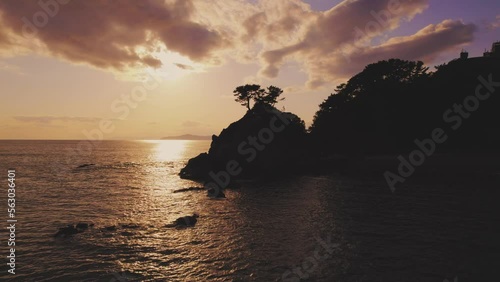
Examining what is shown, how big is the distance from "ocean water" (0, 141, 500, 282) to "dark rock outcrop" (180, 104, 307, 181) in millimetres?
21653

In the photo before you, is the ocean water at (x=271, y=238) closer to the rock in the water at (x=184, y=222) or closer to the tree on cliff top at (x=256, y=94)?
the rock in the water at (x=184, y=222)

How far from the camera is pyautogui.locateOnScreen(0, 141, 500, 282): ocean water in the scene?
14.3m

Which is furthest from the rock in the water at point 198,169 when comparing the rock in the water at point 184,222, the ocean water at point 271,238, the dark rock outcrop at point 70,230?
the dark rock outcrop at point 70,230

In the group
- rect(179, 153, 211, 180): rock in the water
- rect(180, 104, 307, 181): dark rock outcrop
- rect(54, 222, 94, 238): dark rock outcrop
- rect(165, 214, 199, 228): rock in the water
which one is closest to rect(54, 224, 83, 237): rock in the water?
rect(54, 222, 94, 238): dark rock outcrop

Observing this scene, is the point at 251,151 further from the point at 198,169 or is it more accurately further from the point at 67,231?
the point at 67,231

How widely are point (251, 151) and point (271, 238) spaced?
38.2 metres

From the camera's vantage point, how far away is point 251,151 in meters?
57.2

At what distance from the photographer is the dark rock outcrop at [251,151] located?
56562 mm

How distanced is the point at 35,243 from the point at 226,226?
1382cm

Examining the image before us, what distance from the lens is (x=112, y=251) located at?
1752 cm

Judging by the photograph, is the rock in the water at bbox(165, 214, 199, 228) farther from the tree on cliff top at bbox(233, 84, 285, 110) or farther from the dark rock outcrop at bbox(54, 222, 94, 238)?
the tree on cliff top at bbox(233, 84, 285, 110)

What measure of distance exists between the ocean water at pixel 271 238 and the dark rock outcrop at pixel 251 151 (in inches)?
852

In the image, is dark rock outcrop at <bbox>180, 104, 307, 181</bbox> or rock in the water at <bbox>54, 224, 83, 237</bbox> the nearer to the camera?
rock in the water at <bbox>54, 224, 83, 237</bbox>

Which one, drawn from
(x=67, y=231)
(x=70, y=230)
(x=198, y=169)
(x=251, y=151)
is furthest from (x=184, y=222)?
(x=198, y=169)
